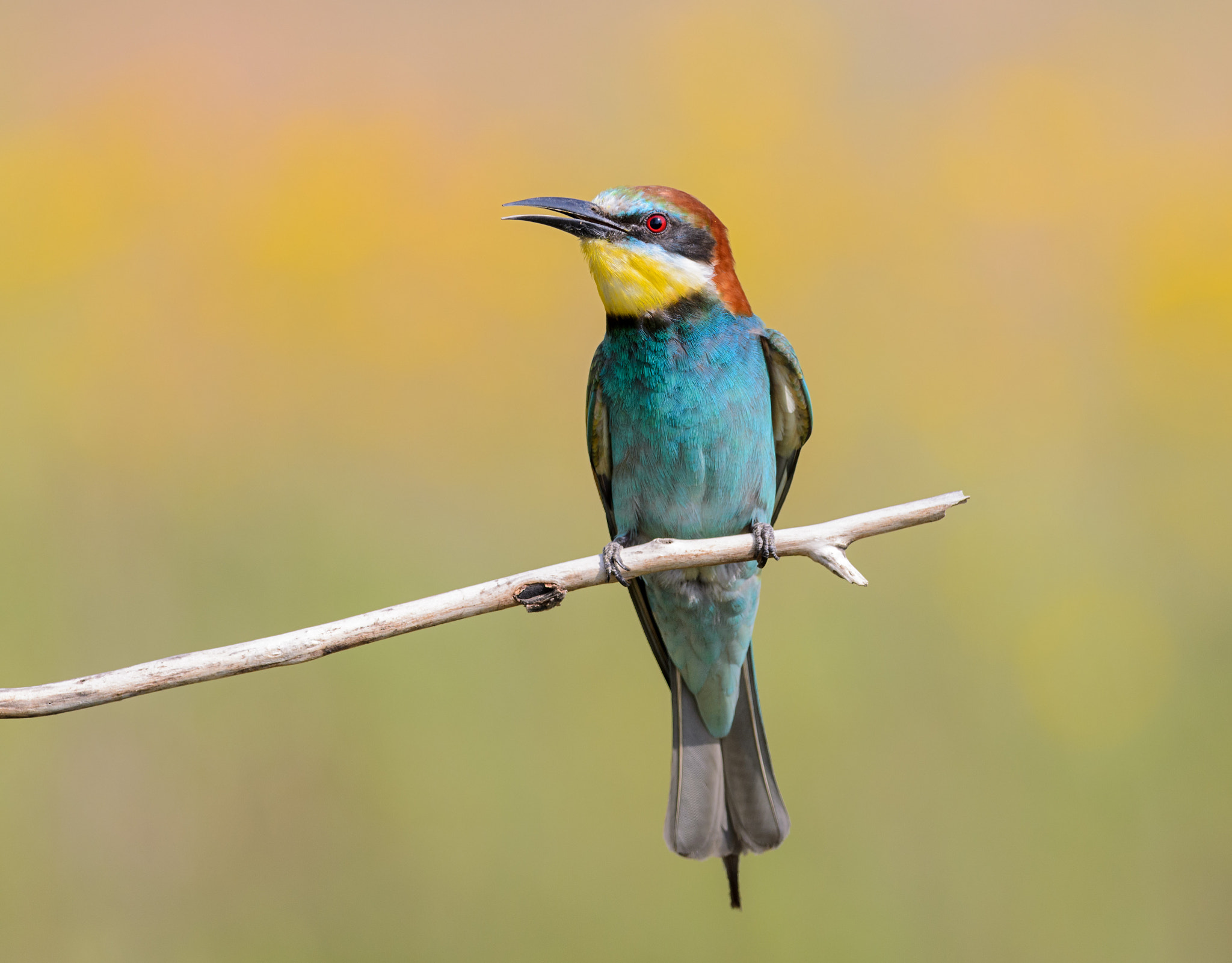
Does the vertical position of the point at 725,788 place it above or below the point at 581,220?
below

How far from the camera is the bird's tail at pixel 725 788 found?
156 centimetres

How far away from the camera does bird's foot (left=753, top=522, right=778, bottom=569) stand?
4.27 ft

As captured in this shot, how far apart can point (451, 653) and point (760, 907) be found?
0.71 metres

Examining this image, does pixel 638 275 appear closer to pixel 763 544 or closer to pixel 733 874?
pixel 763 544

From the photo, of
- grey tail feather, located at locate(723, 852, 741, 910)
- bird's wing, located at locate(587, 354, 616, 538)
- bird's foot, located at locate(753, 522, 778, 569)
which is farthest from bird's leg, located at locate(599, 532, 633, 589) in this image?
grey tail feather, located at locate(723, 852, 741, 910)

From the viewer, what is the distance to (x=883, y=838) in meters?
1.76

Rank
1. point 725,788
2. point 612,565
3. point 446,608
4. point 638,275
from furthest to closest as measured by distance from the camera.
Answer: point 725,788, point 638,275, point 612,565, point 446,608

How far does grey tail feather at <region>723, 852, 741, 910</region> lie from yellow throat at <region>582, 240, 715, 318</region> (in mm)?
851

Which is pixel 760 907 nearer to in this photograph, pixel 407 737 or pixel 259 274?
pixel 407 737

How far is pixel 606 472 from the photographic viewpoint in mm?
1652

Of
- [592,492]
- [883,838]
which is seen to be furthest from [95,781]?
[883,838]

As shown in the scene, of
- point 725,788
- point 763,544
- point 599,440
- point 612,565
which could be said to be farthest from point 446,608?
point 725,788

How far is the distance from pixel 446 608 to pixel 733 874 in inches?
30.3

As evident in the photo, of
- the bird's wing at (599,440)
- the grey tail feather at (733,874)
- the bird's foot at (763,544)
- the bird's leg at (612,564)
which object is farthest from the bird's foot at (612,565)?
the grey tail feather at (733,874)
